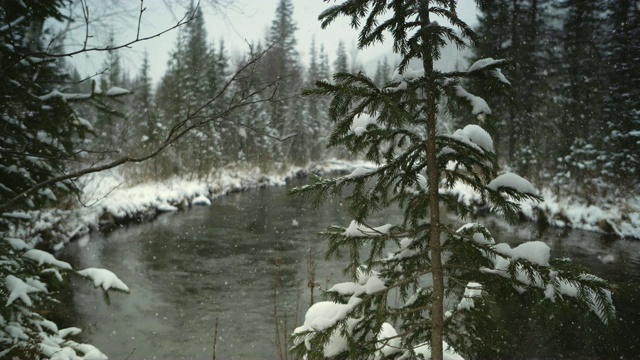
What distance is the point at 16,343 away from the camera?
3.43m

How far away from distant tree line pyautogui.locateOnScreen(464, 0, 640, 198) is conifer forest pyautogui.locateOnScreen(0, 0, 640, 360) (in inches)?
5.7

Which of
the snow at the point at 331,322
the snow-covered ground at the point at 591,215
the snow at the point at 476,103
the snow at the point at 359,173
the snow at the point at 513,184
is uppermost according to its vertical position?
the snow at the point at 476,103

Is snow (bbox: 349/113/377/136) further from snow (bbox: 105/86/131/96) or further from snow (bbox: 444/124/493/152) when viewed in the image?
snow (bbox: 105/86/131/96)

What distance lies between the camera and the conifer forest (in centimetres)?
251

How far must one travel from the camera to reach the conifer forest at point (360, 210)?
2.51m

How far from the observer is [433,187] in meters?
→ 2.69

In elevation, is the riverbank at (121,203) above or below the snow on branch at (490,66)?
below

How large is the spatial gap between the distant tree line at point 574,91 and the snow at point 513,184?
780 inches

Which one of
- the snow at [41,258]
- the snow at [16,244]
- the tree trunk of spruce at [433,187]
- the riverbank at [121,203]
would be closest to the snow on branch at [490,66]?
the tree trunk of spruce at [433,187]

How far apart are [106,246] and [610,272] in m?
16.2

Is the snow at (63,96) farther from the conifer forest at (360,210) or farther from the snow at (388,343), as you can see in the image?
the snow at (388,343)

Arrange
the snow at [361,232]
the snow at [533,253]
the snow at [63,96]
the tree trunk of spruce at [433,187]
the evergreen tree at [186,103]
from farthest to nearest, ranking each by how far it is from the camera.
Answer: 1. the evergreen tree at [186,103]
2. the snow at [63,96]
3. the snow at [361,232]
4. the tree trunk of spruce at [433,187]
5. the snow at [533,253]

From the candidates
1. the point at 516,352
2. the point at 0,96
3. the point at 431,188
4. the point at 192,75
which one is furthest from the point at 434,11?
the point at 192,75

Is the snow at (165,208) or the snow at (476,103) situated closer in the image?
the snow at (476,103)
